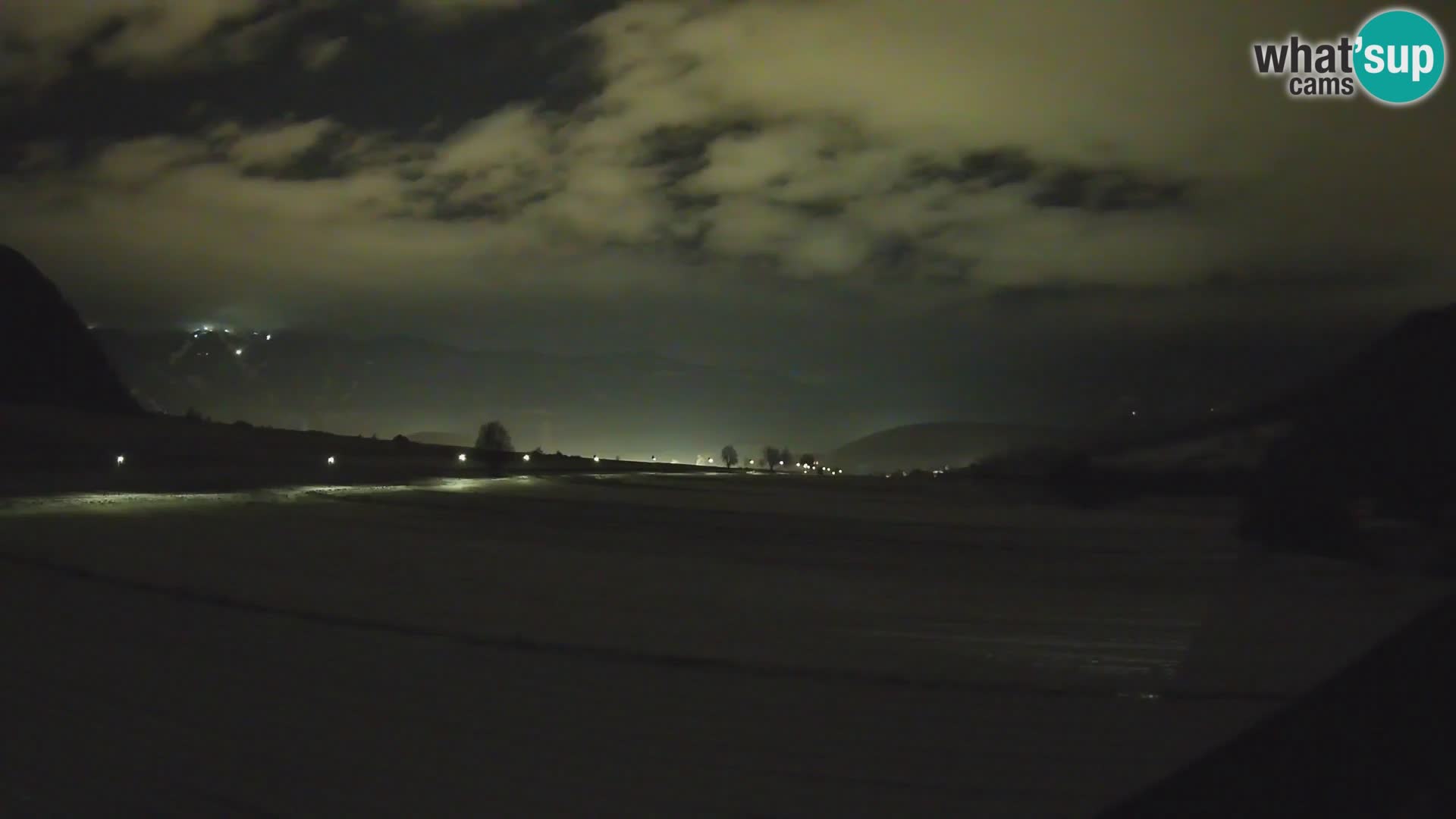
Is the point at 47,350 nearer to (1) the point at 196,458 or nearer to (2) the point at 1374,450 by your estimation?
(1) the point at 196,458

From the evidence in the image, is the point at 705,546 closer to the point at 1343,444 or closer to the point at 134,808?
the point at 1343,444

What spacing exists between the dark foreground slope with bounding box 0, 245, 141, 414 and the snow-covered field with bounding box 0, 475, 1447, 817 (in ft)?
185

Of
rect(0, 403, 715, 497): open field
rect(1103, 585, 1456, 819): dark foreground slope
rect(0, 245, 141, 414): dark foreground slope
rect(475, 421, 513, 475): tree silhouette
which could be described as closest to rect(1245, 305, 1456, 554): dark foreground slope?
rect(1103, 585, 1456, 819): dark foreground slope

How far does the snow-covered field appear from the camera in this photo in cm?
489

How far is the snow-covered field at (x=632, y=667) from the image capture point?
193 inches

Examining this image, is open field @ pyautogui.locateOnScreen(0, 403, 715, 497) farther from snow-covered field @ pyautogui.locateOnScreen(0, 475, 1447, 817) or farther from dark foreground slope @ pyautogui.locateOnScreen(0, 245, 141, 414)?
dark foreground slope @ pyautogui.locateOnScreen(0, 245, 141, 414)

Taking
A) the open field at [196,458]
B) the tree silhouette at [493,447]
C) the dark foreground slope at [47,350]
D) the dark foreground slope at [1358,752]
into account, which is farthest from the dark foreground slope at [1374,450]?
the dark foreground slope at [47,350]

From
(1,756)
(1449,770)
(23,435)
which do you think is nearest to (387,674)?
(1,756)

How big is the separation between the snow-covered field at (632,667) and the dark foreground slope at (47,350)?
56.5 meters

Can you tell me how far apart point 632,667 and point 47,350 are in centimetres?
7549

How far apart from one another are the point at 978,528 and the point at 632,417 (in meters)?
116

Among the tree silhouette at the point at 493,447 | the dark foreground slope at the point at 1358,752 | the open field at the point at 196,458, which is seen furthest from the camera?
the tree silhouette at the point at 493,447

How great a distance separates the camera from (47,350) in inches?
2731

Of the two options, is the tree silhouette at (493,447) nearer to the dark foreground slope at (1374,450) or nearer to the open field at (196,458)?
the open field at (196,458)
